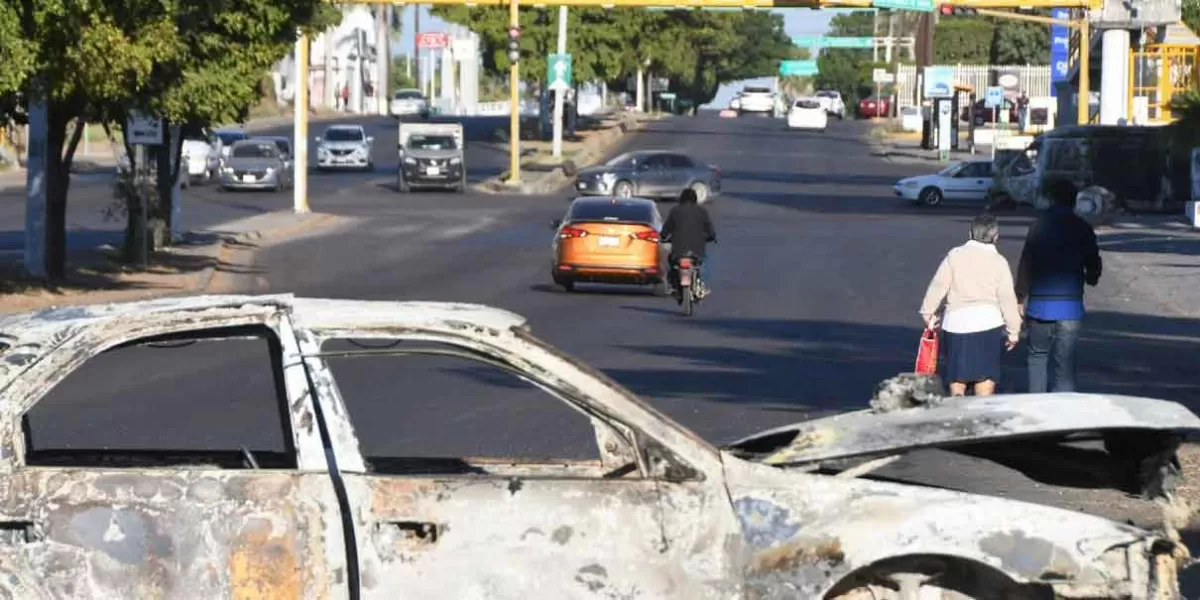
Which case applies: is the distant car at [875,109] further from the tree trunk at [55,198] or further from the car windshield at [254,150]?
the tree trunk at [55,198]

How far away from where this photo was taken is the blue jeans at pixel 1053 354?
1395 cm

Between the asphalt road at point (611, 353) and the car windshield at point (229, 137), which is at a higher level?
the car windshield at point (229, 137)

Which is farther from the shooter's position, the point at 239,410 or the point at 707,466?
the point at 239,410

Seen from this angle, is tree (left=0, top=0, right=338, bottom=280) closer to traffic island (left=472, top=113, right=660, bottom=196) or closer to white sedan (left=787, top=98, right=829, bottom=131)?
traffic island (left=472, top=113, right=660, bottom=196)

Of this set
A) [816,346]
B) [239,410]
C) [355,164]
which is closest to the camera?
[239,410]

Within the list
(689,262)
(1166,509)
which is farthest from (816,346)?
(1166,509)

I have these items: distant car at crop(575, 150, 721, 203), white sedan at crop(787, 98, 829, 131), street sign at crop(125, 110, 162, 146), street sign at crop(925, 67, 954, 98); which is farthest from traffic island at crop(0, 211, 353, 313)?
white sedan at crop(787, 98, 829, 131)

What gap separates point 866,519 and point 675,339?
53.1 feet

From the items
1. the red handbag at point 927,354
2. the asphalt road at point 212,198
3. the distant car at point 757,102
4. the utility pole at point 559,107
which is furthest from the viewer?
the distant car at point 757,102

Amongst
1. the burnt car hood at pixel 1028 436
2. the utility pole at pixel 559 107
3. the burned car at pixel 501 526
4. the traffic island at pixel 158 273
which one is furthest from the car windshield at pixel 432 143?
the burned car at pixel 501 526

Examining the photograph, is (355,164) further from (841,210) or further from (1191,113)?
(1191,113)

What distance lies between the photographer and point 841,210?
54500 millimetres

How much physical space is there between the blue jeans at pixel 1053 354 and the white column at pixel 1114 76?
4542 cm

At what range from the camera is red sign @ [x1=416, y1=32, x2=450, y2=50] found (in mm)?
134500
